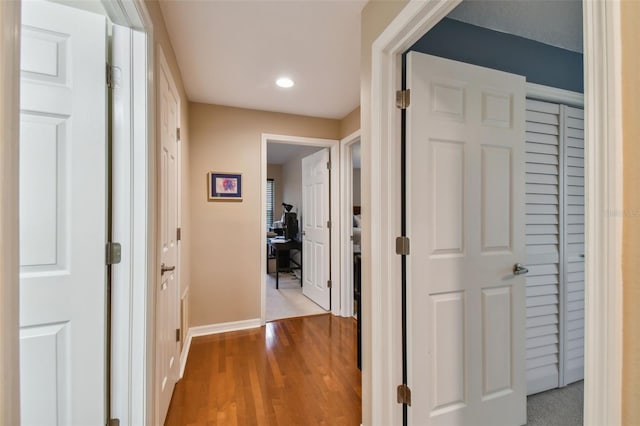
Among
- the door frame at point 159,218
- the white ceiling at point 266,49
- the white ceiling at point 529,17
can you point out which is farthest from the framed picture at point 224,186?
the white ceiling at point 529,17

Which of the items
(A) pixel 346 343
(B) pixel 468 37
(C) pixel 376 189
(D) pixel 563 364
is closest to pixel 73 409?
(C) pixel 376 189

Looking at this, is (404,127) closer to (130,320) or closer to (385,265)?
(385,265)

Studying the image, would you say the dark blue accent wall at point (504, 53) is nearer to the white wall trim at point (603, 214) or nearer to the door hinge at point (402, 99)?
the door hinge at point (402, 99)

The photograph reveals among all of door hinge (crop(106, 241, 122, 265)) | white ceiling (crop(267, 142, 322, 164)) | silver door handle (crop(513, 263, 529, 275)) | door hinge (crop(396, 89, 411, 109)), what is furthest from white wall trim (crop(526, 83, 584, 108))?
white ceiling (crop(267, 142, 322, 164))

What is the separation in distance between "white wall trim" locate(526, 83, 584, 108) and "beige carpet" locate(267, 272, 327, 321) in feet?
9.65

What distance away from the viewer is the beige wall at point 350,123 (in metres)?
3.00

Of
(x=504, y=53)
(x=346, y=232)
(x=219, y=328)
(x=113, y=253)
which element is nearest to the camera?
(x=113, y=253)

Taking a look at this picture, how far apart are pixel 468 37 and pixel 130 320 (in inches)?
90.3

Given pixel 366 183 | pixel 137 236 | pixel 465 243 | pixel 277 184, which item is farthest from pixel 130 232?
pixel 277 184

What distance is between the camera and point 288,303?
12.5 ft

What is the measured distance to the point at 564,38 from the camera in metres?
1.80

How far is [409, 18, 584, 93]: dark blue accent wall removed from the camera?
1.57 metres

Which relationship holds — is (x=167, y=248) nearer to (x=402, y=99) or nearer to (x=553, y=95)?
(x=402, y=99)

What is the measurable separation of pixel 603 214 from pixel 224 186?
2876 mm
